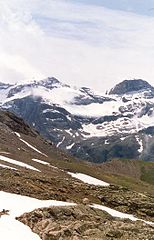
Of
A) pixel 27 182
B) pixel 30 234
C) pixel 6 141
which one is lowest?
pixel 30 234

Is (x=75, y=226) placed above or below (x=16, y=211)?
below

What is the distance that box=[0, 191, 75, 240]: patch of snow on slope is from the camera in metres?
39.8

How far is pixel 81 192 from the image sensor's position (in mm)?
65812

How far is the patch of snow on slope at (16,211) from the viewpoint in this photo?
131ft

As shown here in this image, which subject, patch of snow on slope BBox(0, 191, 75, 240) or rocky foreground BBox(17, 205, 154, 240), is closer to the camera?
patch of snow on slope BBox(0, 191, 75, 240)

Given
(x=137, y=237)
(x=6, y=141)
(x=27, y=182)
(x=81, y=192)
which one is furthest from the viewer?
(x=6, y=141)

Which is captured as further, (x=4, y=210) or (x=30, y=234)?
(x=4, y=210)

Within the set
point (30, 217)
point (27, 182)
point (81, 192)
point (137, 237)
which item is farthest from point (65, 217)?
point (81, 192)

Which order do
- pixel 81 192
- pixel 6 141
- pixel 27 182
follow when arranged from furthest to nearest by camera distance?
pixel 6 141, pixel 81 192, pixel 27 182

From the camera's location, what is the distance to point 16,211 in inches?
1789

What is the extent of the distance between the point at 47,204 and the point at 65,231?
8543mm

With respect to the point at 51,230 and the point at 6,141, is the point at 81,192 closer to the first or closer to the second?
the point at 51,230

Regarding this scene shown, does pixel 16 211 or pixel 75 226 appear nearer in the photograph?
pixel 75 226

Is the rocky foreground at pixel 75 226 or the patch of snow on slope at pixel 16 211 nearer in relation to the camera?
the patch of snow on slope at pixel 16 211
